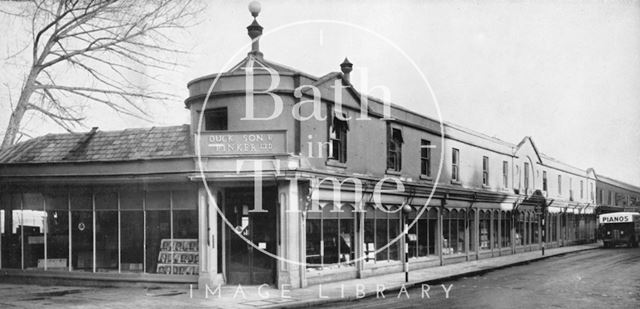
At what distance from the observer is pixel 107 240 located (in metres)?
19.2

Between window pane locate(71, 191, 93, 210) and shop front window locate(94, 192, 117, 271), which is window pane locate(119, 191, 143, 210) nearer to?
shop front window locate(94, 192, 117, 271)

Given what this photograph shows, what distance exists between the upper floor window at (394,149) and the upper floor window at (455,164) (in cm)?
551

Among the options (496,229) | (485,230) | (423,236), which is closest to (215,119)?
(423,236)

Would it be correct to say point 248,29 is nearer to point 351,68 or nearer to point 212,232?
point 351,68

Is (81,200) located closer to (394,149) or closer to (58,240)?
(58,240)

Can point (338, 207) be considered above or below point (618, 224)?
above

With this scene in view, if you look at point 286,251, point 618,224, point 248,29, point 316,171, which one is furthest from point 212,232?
point 618,224

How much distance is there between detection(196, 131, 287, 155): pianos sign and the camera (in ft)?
58.0

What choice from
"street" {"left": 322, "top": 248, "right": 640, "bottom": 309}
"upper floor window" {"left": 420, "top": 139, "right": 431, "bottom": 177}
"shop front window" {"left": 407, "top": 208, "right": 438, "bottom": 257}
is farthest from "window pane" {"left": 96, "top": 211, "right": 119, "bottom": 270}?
"upper floor window" {"left": 420, "top": 139, "right": 431, "bottom": 177}

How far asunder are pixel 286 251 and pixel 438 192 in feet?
36.3

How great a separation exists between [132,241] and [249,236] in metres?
3.81

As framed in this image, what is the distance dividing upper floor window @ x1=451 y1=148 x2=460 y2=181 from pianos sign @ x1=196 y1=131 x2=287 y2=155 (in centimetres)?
1372

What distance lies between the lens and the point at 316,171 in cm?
1831

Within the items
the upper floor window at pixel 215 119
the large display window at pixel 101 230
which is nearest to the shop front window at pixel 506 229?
the upper floor window at pixel 215 119
